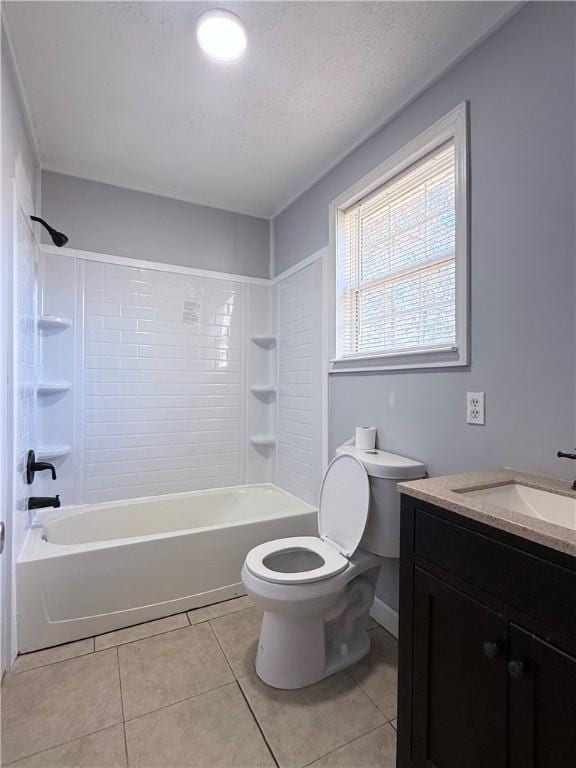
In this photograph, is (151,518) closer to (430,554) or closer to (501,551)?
(430,554)

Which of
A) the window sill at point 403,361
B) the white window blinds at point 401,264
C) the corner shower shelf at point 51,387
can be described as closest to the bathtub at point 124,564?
the corner shower shelf at point 51,387

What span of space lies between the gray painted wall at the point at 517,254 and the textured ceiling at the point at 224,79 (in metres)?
0.17

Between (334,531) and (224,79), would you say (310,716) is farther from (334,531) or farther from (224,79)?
(224,79)

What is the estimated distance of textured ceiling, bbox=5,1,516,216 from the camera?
1457mm

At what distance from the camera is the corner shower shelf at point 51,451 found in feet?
7.78

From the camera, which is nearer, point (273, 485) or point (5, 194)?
point (5, 194)

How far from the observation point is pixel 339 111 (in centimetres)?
197

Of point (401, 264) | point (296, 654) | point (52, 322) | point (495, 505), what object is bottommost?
point (296, 654)

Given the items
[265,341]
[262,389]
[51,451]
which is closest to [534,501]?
[262,389]

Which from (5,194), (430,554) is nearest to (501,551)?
(430,554)

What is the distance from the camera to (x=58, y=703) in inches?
59.1

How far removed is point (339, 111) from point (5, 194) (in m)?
1.60

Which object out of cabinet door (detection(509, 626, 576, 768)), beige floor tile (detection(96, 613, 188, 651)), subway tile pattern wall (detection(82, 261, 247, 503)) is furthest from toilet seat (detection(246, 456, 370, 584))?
subway tile pattern wall (detection(82, 261, 247, 503))

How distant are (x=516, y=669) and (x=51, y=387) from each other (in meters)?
2.55
